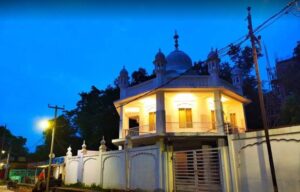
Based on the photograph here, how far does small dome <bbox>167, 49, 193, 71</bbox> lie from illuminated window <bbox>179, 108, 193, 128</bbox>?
4.60 metres

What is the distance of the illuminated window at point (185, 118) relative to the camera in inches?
787

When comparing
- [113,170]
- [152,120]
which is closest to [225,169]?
[113,170]

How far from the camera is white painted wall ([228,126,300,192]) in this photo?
9914 mm

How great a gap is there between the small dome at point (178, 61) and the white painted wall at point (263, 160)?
12.4m

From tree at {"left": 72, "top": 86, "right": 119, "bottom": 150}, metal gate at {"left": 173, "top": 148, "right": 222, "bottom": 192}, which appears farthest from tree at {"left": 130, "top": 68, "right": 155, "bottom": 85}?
metal gate at {"left": 173, "top": 148, "right": 222, "bottom": 192}

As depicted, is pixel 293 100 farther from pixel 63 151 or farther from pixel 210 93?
pixel 63 151

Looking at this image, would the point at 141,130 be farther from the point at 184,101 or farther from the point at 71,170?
the point at 71,170

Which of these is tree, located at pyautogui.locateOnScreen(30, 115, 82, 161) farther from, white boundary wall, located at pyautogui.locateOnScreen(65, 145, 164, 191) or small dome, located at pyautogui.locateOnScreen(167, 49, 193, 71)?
small dome, located at pyautogui.locateOnScreen(167, 49, 193, 71)

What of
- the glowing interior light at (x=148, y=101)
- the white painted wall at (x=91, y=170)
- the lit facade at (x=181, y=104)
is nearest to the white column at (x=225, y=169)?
the lit facade at (x=181, y=104)

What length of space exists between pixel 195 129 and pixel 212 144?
1.72 meters

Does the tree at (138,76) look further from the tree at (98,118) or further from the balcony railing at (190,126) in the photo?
the balcony railing at (190,126)

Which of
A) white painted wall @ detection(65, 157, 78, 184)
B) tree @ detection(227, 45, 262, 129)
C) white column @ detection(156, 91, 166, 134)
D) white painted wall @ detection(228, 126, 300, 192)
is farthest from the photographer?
tree @ detection(227, 45, 262, 129)

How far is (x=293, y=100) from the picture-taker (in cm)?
2350

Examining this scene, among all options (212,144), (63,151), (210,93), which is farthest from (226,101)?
(63,151)
